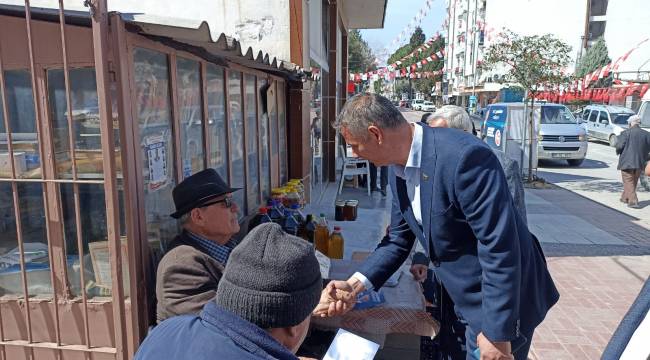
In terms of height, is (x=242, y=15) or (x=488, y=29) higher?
(x=488, y=29)

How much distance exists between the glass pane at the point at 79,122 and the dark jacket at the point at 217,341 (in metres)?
1.43

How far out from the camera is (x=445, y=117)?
3.39 m

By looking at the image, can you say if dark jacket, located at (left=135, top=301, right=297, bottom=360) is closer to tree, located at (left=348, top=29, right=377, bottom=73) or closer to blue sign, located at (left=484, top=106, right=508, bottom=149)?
blue sign, located at (left=484, top=106, right=508, bottom=149)

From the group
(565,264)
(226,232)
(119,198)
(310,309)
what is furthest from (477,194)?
(565,264)

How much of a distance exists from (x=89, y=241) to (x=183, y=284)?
2.11ft

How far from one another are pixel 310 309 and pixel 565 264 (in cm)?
547

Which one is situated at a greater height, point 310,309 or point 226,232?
point 310,309

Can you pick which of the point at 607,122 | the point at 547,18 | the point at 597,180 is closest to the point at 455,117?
the point at 597,180

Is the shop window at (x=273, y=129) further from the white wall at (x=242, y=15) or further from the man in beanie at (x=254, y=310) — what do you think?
the man in beanie at (x=254, y=310)

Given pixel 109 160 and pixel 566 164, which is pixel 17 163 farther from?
pixel 566 164

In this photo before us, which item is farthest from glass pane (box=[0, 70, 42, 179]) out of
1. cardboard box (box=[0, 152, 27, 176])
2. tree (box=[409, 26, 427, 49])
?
tree (box=[409, 26, 427, 49])

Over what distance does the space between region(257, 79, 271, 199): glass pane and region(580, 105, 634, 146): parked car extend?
17.2 m

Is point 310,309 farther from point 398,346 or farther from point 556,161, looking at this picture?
point 556,161

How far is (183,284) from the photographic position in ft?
7.00
